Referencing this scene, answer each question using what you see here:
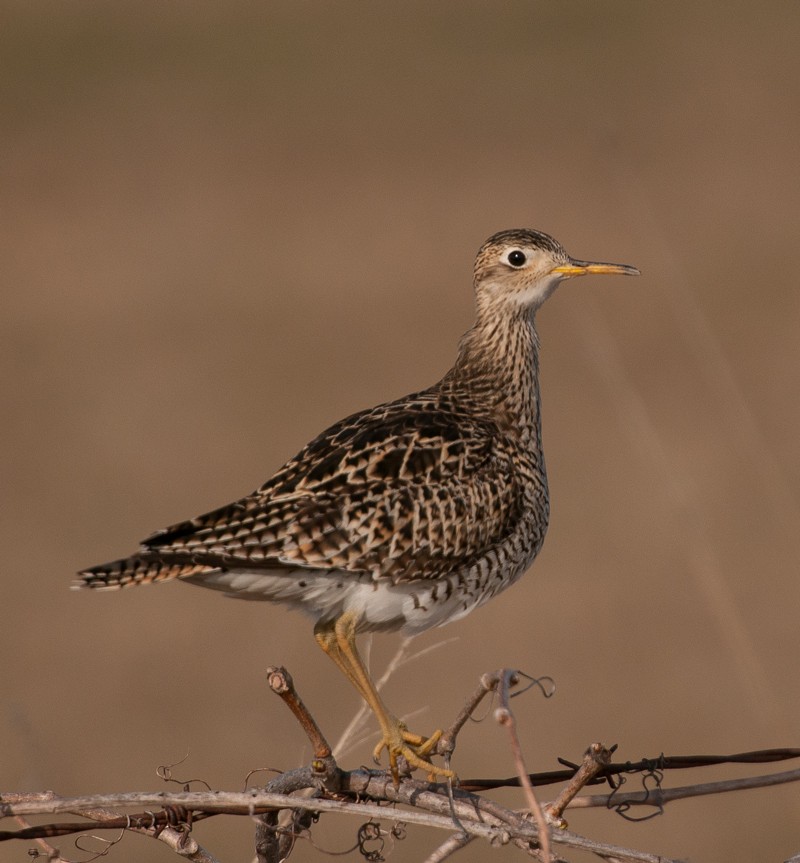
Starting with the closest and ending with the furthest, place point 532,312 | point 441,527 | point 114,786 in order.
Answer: point 441,527
point 532,312
point 114,786

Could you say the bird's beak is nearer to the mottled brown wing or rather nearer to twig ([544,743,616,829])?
the mottled brown wing

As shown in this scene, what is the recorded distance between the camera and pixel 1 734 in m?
14.8

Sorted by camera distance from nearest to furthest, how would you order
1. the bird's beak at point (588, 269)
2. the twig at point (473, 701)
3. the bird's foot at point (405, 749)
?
the twig at point (473, 701)
the bird's foot at point (405, 749)
the bird's beak at point (588, 269)

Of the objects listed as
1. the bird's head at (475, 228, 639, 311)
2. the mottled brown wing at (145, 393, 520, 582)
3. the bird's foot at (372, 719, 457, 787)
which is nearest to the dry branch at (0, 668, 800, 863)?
the bird's foot at (372, 719, 457, 787)

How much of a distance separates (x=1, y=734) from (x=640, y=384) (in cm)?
1042

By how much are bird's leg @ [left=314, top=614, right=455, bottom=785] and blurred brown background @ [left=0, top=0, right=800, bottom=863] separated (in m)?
1.27

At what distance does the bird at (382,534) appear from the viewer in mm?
6488

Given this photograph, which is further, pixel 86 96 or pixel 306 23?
pixel 306 23

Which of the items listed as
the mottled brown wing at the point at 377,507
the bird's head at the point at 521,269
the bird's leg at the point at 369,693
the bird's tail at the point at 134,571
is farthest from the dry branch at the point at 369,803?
the bird's head at the point at 521,269

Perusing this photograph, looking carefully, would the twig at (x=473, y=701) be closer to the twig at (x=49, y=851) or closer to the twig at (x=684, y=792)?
the twig at (x=684, y=792)

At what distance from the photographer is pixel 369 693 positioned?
6.87 meters

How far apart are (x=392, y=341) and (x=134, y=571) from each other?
18546 millimetres

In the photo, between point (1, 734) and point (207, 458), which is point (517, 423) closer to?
point (1, 734)

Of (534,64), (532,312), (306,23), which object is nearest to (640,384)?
(532,312)
